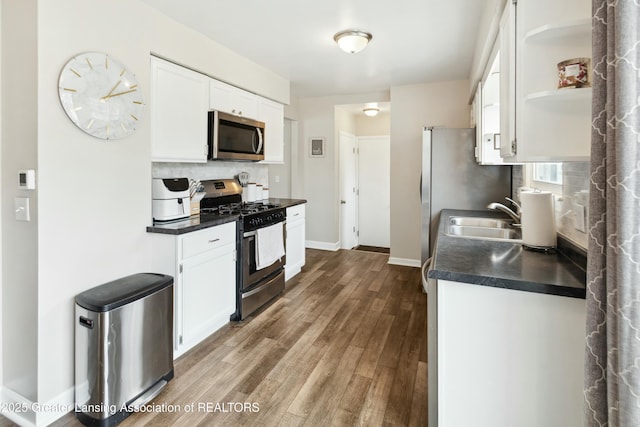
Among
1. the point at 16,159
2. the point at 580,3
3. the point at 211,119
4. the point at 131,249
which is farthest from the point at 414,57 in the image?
the point at 16,159

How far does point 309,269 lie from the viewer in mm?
4535

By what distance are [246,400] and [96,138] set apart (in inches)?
68.9

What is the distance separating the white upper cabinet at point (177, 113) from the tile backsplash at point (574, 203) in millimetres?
2577

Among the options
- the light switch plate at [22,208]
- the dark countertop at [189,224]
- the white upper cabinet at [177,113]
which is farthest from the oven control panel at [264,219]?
the light switch plate at [22,208]

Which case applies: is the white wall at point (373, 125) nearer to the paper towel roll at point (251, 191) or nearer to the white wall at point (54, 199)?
the paper towel roll at point (251, 191)

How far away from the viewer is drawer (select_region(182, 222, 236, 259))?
2.38 metres

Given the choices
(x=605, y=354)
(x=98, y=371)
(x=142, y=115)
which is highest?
(x=142, y=115)

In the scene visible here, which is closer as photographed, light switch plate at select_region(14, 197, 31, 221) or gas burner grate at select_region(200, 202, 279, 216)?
light switch plate at select_region(14, 197, 31, 221)

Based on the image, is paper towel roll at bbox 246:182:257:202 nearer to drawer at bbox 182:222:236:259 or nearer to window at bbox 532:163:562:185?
drawer at bbox 182:222:236:259

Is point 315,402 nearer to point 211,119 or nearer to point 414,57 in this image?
point 211,119

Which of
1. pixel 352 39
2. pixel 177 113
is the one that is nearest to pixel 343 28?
pixel 352 39

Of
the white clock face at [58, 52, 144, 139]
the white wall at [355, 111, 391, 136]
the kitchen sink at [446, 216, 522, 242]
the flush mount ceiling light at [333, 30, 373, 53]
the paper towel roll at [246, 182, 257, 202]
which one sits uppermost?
the white wall at [355, 111, 391, 136]

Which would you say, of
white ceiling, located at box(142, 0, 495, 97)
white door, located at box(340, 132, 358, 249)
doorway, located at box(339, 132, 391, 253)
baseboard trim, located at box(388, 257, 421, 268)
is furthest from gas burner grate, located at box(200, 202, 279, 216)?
doorway, located at box(339, 132, 391, 253)

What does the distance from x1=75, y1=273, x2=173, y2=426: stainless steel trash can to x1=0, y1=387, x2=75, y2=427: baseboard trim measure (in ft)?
0.25
